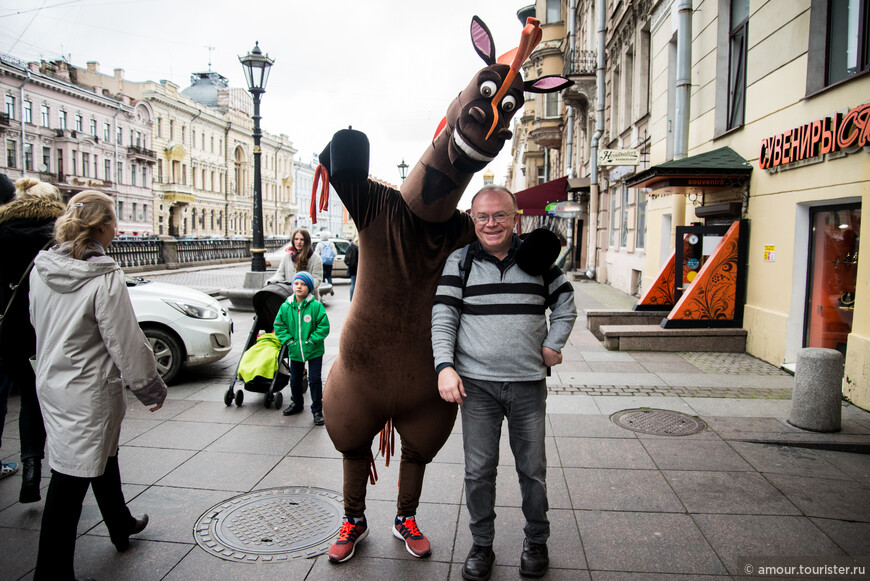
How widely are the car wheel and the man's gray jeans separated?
487 cm

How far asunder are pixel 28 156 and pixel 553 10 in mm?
39856

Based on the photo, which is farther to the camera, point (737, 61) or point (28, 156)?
point (28, 156)

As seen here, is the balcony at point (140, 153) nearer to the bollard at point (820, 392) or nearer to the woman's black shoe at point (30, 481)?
the woman's black shoe at point (30, 481)

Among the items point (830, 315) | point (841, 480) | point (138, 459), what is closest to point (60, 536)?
point (138, 459)

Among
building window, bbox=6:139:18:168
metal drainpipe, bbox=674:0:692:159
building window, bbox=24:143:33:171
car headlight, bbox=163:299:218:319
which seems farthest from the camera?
building window, bbox=24:143:33:171

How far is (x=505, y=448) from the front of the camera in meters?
4.77

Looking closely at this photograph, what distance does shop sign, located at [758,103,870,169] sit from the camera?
575 cm

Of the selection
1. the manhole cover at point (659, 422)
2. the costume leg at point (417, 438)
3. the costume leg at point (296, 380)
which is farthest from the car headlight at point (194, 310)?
the manhole cover at point (659, 422)

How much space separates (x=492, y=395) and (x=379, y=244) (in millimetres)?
918

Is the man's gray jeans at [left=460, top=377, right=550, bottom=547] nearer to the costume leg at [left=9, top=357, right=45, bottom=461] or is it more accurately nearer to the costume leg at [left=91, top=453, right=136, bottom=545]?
the costume leg at [left=91, top=453, right=136, bottom=545]

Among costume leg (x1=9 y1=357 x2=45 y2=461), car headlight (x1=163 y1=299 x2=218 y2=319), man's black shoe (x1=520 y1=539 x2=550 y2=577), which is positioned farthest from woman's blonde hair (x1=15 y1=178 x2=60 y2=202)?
man's black shoe (x1=520 y1=539 x2=550 y2=577)

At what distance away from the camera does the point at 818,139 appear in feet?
21.4

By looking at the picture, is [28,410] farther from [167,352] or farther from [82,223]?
[167,352]

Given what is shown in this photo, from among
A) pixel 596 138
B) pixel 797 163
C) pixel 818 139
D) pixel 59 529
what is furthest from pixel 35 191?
pixel 596 138
